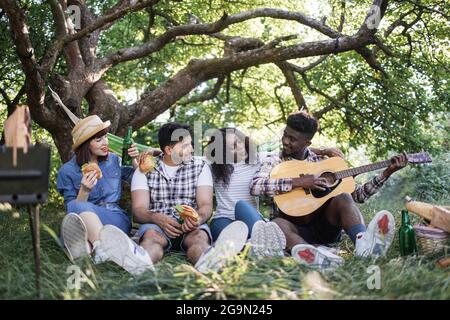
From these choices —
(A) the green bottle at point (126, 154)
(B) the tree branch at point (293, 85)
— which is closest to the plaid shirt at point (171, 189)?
(A) the green bottle at point (126, 154)

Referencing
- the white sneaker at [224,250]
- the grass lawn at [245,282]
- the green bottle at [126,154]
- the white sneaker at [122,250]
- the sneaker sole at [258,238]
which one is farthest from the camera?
the green bottle at [126,154]

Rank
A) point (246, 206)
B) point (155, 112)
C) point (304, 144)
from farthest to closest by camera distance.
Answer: point (155, 112) < point (304, 144) < point (246, 206)

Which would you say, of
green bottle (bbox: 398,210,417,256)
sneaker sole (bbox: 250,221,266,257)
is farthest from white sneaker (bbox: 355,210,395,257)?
sneaker sole (bbox: 250,221,266,257)

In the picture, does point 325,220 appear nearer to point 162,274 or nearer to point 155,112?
point 162,274

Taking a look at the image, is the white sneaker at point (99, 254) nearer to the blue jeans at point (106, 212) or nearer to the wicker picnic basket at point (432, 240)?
the blue jeans at point (106, 212)

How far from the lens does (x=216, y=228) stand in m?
3.72

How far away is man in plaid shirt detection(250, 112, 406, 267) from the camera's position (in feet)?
10.7

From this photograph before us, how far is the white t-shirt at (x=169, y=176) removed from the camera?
355 cm

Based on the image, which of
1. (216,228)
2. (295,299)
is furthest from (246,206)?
(295,299)

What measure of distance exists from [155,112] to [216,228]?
2832mm

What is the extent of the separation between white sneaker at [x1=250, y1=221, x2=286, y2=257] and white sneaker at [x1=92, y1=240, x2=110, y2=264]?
30.9 inches

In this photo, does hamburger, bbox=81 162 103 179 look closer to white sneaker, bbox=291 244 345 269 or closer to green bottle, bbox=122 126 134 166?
green bottle, bbox=122 126 134 166

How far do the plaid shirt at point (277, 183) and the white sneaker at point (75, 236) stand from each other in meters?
1.10

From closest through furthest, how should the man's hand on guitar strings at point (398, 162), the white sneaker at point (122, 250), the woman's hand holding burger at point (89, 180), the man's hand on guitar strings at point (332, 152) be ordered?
1. the white sneaker at point (122, 250)
2. the woman's hand holding burger at point (89, 180)
3. the man's hand on guitar strings at point (398, 162)
4. the man's hand on guitar strings at point (332, 152)
